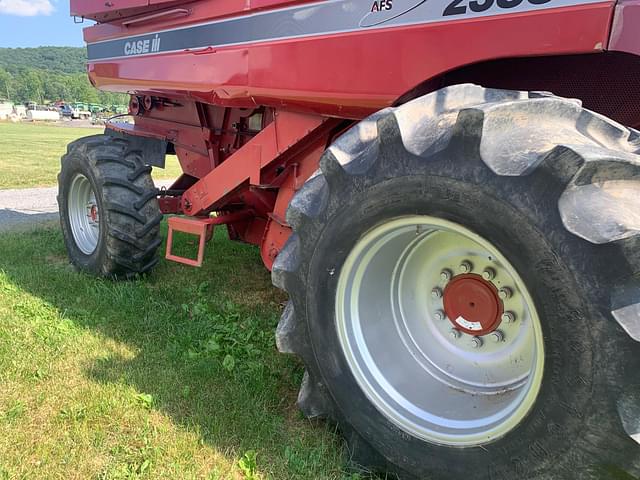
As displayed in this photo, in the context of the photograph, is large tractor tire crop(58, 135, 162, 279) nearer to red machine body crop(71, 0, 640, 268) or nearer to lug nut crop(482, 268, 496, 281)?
red machine body crop(71, 0, 640, 268)

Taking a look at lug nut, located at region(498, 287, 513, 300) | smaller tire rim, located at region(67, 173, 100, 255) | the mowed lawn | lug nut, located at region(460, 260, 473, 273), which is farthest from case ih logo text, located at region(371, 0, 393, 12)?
smaller tire rim, located at region(67, 173, 100, 255)

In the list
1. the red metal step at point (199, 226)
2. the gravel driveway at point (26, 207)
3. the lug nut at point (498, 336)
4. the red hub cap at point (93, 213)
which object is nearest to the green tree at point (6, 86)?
the gravel driveway at point (26, 207)

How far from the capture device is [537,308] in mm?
1759

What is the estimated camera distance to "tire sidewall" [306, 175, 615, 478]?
5.47 feet

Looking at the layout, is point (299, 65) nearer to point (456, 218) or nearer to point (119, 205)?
point (456, 218)

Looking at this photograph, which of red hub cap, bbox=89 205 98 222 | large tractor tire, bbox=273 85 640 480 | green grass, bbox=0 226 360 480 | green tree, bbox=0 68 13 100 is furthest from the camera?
green tree, bbox=0 68 13 100

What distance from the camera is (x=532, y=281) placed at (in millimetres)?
1749

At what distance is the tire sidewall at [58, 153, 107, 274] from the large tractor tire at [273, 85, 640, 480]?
7.96ft

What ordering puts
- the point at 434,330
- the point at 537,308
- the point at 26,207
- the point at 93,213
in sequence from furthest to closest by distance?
the point at 26,207 → the point at 93,213 → the point at 434,330 → the point at 537,308

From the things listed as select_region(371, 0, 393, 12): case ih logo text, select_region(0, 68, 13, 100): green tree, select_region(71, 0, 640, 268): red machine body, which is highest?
select_region(371, 0, 393, 12): case ih logo text

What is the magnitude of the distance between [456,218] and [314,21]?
1482 millimetres

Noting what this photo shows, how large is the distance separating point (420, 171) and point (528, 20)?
0.74 metres

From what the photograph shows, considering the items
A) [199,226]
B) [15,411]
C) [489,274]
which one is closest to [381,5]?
[489,274]

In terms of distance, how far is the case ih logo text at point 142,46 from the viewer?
4.08 meters
